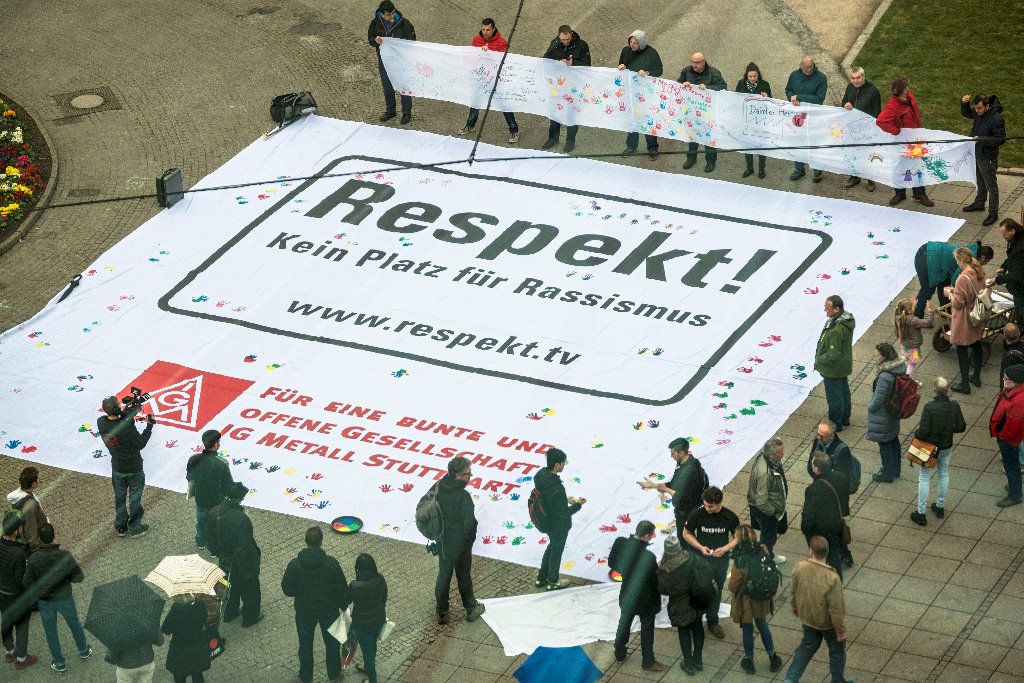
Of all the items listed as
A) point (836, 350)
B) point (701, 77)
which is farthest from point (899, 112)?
point (836, 350)

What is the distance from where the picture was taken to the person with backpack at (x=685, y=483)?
1725 cm

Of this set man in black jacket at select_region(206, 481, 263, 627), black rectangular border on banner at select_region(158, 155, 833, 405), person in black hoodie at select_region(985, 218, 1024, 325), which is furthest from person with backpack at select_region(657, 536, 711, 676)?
person in black hoodie at select_region(985, 218, 1024, 325)

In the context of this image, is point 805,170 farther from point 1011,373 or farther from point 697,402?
point 1011,373

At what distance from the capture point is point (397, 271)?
78.2 ft

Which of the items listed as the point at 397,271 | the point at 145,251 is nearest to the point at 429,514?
the point at 397,271

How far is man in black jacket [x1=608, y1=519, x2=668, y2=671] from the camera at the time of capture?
16.0 metres

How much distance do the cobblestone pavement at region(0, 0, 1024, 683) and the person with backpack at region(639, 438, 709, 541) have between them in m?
1.24

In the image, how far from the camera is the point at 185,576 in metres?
15.6

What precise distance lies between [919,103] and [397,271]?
359 inches

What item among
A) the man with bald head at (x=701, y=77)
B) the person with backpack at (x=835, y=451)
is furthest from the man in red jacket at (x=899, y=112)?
the person with backpack at (x=835, y=451)

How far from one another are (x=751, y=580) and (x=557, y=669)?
250 centimetres

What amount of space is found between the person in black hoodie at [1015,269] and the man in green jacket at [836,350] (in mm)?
2321

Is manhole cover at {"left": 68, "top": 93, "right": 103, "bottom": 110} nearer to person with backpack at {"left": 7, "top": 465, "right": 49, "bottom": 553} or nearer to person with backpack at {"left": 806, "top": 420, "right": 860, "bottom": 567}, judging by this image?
person with backpack at {"left": 7, "top": 465, "right": 49, "bottom": 553}

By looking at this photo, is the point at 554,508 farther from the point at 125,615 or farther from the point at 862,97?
the point at 862,97
